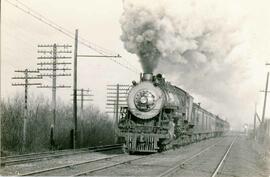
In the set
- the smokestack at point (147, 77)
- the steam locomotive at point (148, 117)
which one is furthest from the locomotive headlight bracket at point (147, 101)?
the smokestack at point (147, 77)

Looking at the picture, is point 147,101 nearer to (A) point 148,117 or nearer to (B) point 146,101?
(B) point 146,101

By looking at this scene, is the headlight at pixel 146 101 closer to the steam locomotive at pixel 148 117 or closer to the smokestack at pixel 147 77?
the steam locomotive at pixel 148 117

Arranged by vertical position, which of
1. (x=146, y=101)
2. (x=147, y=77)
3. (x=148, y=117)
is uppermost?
(x=147, y=77)

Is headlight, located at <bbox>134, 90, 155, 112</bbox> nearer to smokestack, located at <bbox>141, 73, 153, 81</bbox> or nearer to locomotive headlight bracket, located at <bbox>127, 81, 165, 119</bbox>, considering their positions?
locomotive headlight bracket, located at <bbox>127, 81, 165, 119</bbox>

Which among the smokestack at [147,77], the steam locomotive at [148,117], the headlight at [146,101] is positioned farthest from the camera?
the smokestack at [147,77]

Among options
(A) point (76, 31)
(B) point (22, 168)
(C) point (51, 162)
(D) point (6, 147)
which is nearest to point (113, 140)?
(A) point (76, 31)

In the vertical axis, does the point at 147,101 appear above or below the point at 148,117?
above

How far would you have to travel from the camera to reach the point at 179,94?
25.8 m

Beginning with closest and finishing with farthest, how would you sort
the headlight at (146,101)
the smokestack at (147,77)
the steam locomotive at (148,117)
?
the steam locomotive at (148,117)
the headlight at (146,101)
the smokestack at (147,77)

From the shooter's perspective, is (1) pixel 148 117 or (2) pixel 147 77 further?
(2) pixel 147 77

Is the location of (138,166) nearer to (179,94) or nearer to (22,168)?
(22,168)

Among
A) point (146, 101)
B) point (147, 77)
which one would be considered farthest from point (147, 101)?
point (147, 77)

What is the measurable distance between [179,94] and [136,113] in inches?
207

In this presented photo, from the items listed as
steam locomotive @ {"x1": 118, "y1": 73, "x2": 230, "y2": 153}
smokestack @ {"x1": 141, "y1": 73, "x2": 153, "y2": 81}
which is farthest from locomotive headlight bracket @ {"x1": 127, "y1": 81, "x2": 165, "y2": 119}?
smokestack @ {"x1": 141, "y1": 73, "x2": 153, "y2": 81}
